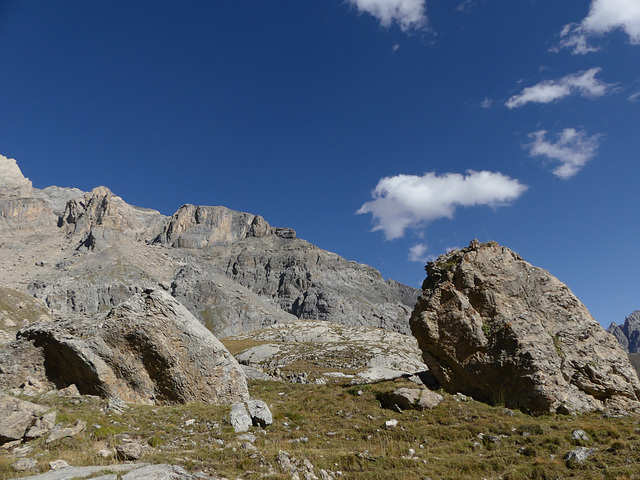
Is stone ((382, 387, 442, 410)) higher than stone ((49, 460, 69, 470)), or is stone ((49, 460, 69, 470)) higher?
stone ((382, 387, 442, 410))

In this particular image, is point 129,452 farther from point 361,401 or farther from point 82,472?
point 361,401

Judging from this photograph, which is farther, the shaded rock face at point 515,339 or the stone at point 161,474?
the shaded rock face at point 515,339

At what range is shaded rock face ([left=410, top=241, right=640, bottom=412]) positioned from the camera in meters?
16.8

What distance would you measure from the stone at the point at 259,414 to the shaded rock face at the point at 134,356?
17.4 feet

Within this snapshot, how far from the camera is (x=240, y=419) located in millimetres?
15258

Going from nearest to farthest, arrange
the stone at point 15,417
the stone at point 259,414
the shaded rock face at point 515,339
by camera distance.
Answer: the stone at point 15,417 → the stone at point 259,414 → the shaded rock face at point 515,339

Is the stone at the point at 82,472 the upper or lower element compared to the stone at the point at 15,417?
lower

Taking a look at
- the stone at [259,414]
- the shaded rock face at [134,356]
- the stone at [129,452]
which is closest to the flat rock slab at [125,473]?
the stone at [129,452]

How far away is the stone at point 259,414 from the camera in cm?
1555

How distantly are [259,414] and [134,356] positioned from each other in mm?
9236

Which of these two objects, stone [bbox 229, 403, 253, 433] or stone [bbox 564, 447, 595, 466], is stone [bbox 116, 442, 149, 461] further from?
stone [bbox 564, 447, 595, 466]

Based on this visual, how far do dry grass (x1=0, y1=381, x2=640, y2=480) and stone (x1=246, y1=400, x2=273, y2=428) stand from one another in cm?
46

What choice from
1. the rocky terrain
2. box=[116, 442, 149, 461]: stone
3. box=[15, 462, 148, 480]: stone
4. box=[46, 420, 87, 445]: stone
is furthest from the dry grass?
box=[15, 462, 148, 480]: stone

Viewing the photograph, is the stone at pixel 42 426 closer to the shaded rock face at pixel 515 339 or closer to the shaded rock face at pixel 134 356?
the shaded rock face at pixel 134 356
